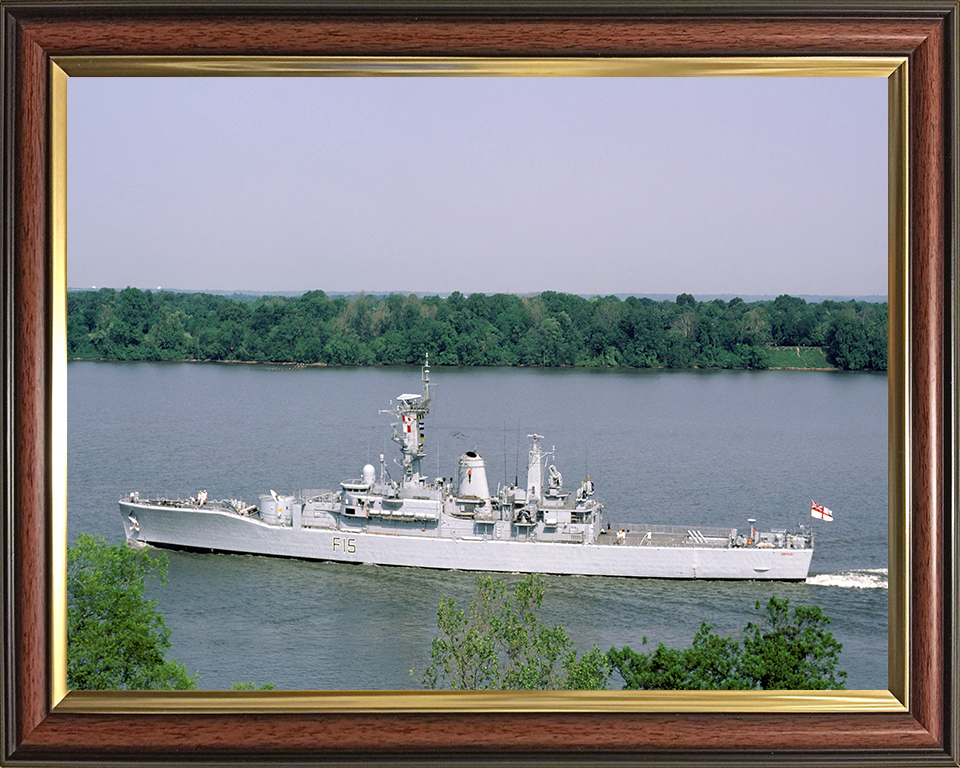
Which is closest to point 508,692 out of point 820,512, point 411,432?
point 820,512

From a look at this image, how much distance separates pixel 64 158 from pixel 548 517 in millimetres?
8510

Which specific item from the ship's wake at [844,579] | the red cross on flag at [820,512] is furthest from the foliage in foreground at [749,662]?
the red cross on flag at [820,512]

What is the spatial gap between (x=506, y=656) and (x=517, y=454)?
4716mm

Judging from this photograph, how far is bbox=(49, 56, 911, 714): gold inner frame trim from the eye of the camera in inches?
76.7

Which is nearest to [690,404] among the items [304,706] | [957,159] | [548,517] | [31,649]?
[957,159]

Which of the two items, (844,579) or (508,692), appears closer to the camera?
(508,692)

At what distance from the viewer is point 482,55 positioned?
77.5 inches

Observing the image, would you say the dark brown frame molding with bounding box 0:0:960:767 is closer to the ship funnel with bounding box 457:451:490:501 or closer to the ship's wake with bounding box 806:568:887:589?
the ship's wake with bounding box 806:568:887:589

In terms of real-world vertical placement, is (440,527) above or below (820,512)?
below

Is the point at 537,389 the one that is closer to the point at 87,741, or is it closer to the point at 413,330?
the point at 413,330

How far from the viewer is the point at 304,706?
1942 millimetres

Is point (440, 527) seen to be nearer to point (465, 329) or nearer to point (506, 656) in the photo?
point (465, 329)

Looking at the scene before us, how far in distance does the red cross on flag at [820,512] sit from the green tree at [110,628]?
2.25m

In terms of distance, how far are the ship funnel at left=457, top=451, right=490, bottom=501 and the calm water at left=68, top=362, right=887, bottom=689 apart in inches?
73.4
